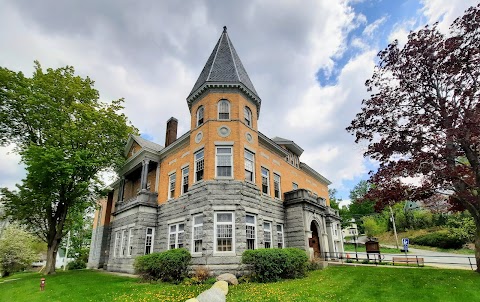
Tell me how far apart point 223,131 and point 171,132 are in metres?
9.37

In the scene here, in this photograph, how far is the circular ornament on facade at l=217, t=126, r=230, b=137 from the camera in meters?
18.2

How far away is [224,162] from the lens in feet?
58.2

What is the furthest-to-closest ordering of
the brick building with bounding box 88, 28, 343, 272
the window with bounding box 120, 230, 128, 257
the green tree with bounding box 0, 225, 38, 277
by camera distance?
the green tree with bounding box 0, 225, 38, 277
the window with bounding box 120, 230, 128, 257
the brick building with bounding box 88, 28, 343, 272

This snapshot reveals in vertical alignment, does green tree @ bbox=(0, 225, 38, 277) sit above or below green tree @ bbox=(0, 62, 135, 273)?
below

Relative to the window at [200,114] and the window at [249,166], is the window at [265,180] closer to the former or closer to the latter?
the window at [249,166]

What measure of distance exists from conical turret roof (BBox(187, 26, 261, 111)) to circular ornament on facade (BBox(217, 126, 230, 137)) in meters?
3.28

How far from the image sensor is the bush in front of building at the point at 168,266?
1492cm

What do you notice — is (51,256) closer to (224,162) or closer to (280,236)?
(224,162)

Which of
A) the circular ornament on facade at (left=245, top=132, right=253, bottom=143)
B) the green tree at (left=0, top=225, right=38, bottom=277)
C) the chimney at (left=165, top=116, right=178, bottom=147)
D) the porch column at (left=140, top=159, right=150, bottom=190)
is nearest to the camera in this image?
the circular ornament on facade at (left=245, top=132, right=253, bottom=143)

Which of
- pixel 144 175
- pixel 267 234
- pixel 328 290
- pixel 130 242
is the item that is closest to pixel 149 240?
pixel 130 242

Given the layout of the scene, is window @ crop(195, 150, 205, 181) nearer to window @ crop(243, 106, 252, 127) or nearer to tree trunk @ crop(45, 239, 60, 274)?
window @ crop(243, 106, 252, 127)

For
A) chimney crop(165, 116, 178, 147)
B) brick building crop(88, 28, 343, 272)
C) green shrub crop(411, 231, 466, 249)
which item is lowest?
green shrub crop(411, 231, 466, 249)

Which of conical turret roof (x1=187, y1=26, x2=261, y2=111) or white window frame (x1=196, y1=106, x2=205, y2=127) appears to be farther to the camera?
white window frame (x1=196, y1=106, x2=205, y2=127)

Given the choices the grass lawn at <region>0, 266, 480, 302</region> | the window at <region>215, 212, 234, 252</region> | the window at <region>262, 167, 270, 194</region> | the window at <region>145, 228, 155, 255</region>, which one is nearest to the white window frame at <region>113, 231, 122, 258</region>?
the window at <region>145, 228, 155, 255</region>
